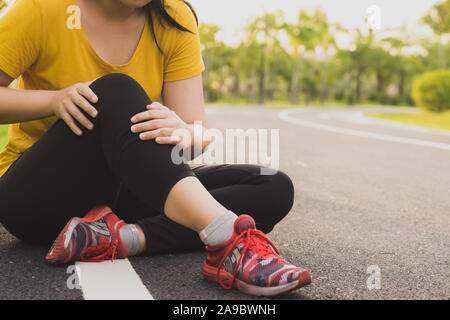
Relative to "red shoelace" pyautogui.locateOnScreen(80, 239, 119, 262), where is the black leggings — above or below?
above

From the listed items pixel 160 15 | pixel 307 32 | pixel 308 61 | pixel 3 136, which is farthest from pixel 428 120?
Result: pixel 308 61

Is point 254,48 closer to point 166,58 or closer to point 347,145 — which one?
point 347,145

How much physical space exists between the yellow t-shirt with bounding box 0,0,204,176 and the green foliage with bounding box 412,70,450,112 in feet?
71.3

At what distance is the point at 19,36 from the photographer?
1855 mm

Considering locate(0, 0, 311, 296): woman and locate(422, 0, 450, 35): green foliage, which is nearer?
locate(0, 0, 311, 296): woman

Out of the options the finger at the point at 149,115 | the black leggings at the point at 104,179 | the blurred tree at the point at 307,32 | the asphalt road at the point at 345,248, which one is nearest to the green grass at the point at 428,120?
the asphalt road at the point at 345,248

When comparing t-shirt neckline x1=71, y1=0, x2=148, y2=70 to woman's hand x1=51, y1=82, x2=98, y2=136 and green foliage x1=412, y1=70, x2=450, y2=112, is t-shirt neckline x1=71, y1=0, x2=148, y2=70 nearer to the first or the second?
woman's hand x1=51, y1=82, x2=98, y2=136

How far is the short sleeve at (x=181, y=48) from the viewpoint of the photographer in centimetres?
221

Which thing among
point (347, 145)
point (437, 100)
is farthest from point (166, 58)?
point (437, 100)

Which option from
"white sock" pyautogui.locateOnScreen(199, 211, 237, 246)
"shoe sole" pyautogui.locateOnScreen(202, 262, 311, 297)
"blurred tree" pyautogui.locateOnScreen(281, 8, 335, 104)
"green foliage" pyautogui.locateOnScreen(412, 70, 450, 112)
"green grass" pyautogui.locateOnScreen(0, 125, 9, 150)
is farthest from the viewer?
"blurred tree" pyautogui.locateOnScreen(281, 8, 335, 104)

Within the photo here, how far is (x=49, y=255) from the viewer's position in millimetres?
1854

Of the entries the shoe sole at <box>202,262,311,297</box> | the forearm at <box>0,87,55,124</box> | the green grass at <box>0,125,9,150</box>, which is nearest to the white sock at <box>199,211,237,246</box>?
the shoe sole at <box>202,262,311,297</box>

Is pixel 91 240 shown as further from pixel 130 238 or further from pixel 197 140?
pixel 197 140

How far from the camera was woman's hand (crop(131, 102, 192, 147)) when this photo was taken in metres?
1.70
